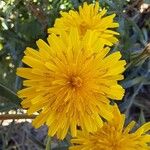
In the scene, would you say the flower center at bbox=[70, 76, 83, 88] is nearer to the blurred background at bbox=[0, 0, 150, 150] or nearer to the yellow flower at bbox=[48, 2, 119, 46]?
the yellow flower at bbox=[48, 2, 119, 46]

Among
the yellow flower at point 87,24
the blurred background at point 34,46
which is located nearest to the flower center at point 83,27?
the yellow flower at point 87,24

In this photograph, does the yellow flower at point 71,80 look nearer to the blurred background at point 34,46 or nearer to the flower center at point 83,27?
the flower center at point 83,27

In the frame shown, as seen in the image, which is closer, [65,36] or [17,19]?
[65,36]

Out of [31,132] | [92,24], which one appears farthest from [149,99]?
[92,24]

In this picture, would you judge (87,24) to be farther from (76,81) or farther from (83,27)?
(76,81)

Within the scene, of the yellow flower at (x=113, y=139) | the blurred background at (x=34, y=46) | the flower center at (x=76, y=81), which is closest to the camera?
the flower center at (x=76, y=81)

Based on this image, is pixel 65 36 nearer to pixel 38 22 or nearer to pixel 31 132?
pixel 38 22
